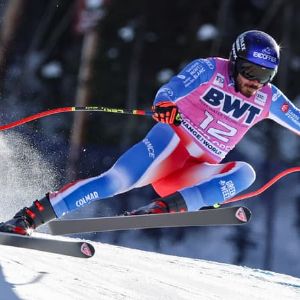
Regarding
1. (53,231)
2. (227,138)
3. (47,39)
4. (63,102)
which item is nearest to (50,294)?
(53,231)

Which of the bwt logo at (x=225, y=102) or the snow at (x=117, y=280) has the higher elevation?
the bwt logo at (x=225, y=102)

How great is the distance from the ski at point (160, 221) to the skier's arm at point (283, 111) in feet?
2.87

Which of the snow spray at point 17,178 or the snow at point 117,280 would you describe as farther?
the snow spray at point 17,178

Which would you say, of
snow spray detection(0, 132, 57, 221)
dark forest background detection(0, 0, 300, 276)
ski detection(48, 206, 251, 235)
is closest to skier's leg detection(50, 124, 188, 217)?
ski detection(48, 206, 251, 235)

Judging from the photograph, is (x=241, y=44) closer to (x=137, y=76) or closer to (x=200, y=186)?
(x=200, y=186)

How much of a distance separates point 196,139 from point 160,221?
0.71m

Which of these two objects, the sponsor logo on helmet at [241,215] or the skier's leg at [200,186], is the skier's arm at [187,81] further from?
the sponsor logo on helmet at [241,215]

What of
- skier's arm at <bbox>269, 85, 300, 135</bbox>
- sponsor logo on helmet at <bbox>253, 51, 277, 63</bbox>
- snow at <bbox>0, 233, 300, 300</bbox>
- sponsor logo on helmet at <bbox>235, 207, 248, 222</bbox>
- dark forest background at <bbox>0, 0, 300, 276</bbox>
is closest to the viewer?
snow at <bbox>0, 233, 300, 300</bbox>

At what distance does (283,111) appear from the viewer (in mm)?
4238

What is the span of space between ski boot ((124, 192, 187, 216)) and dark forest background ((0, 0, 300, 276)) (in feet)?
22.1

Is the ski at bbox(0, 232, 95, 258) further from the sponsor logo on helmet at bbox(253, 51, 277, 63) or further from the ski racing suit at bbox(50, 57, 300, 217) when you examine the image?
the sponsor logo on helmet at bbox(253, 51, 277, 63)

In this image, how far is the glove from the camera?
373cm

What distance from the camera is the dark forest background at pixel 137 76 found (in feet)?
35.2

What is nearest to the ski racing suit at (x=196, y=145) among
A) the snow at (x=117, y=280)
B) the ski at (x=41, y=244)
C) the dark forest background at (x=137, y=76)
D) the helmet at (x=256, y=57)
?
the helmet at (x=256, y=57)
